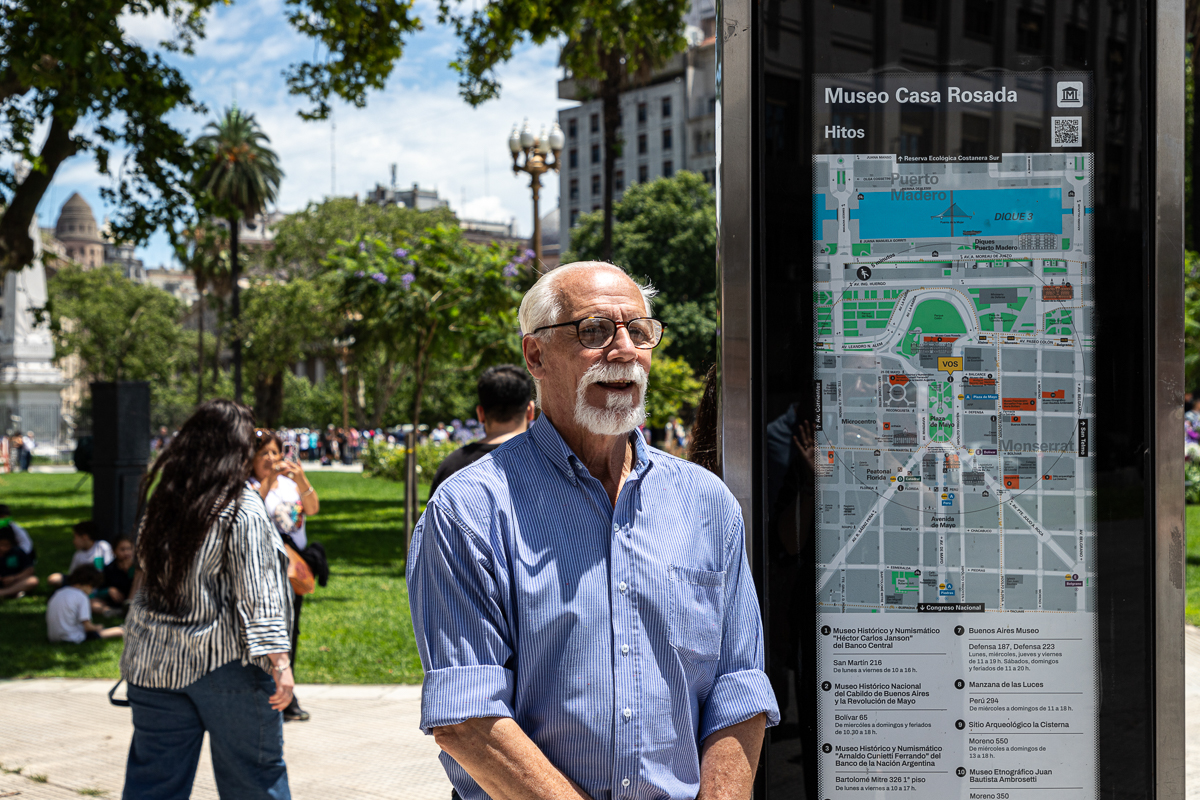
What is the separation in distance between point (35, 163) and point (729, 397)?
9.61 m

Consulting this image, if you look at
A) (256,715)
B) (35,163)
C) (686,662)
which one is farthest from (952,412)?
(35,163)

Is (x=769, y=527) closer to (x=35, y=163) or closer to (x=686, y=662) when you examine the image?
(x=686, y=662)

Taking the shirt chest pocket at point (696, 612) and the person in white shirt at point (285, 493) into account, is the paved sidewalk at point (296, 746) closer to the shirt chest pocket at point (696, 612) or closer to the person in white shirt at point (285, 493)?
the person in white shirt at point (285, 493)

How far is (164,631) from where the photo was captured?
11.7 ft

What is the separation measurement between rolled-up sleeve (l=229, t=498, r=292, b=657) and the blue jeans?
0.14 metres

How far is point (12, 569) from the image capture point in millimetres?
11297

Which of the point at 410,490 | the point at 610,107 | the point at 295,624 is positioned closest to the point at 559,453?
the point at 295,624

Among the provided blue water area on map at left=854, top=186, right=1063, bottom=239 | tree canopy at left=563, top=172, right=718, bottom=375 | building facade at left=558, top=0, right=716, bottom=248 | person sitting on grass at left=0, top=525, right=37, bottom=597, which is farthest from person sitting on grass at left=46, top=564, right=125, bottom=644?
building facade at left=558, top=0, right=716, bottom=248

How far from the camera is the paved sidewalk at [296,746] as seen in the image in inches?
211

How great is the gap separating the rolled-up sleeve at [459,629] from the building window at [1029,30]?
6.13ft

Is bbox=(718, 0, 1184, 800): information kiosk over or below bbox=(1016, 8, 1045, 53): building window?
below

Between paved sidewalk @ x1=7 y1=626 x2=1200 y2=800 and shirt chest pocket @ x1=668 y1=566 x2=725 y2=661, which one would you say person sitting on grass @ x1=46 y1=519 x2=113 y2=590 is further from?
shirt chest pocket @ x1=668 y1=566 x2=725 y2=661

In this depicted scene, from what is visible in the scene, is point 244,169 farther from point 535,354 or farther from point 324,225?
point 535,354

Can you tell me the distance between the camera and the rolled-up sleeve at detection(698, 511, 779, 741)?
2.19 metres
